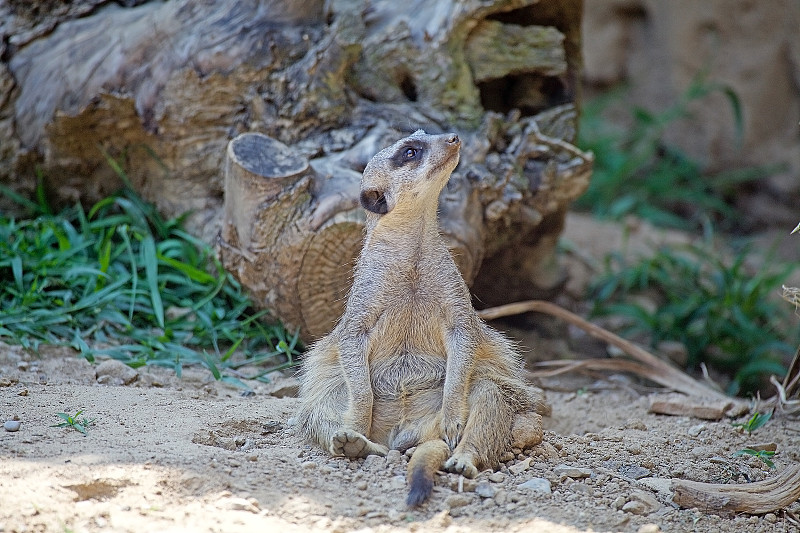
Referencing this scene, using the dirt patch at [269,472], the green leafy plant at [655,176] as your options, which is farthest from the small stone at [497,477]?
the green leafy plant at [655,176]

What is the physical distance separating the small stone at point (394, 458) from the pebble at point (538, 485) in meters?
0.37

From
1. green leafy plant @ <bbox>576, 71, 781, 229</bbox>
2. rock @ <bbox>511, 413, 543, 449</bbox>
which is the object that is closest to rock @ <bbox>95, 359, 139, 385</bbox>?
rock @ <bbox>511, 413, 543, 449</bbox>

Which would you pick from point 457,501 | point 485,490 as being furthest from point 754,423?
point 457,501

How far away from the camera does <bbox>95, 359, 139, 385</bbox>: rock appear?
3.07 m

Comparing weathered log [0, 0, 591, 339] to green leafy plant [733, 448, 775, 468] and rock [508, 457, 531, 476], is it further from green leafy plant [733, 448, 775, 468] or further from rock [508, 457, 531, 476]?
green leafy plant [733, 448, 775, 468]

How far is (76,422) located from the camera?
248cm

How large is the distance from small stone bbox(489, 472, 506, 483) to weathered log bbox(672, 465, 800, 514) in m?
0.49

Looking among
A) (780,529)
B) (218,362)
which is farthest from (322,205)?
(780,529)

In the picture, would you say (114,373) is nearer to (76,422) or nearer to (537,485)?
(76,422)

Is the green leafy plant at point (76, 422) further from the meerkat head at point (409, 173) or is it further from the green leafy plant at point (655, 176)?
the green leafy plant at point (655, 176)

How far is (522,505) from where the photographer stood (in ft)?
7.20

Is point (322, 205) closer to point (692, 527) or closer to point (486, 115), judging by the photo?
point (486, 115)

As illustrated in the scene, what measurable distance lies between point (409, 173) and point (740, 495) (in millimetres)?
1409

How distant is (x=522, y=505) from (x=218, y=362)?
5.48 feet
